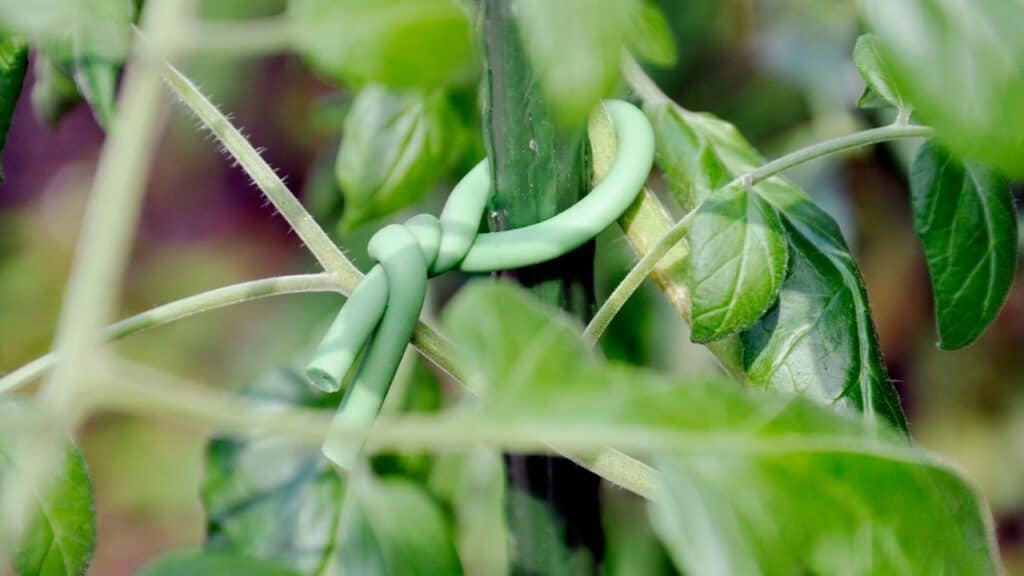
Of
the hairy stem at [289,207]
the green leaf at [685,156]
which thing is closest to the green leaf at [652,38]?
the green leaf at [685,156]

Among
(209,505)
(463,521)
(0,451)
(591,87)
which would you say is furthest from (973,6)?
(463,521)

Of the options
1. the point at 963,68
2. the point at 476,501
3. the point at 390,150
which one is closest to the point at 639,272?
the point at 963,68

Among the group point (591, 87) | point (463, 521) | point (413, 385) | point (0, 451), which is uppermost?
point (591, 87)

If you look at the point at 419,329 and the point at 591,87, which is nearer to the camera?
the point at 591,87

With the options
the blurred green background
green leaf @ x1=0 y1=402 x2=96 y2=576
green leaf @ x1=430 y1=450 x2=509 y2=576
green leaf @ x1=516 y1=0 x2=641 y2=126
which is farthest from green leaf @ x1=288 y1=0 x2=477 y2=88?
green leaf @ x1=430 y1=450 x2=509 y2=576

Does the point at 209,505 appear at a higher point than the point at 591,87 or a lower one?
lower

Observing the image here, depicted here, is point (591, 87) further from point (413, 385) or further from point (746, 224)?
point (413, 385)

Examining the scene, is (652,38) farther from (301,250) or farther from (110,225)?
(301,250)
